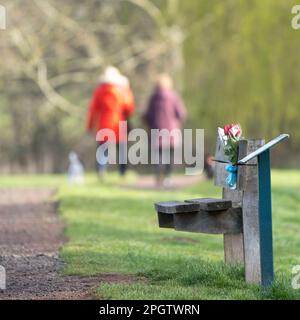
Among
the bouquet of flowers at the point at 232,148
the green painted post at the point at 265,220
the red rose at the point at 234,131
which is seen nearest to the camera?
the green painted post at the point at 265,220

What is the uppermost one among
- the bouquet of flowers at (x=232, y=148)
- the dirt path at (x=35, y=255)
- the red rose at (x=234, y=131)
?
the red rose at (x=234, y=131)

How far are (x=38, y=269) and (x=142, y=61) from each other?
899 inches

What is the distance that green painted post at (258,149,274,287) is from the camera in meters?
7.38

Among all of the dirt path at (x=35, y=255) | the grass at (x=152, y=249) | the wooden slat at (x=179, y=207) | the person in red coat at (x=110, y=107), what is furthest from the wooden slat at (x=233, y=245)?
the person in red coat at (x=110, y=107)

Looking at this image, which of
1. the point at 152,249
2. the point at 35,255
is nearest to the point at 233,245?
the point at 152,249

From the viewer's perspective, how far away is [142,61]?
102ft

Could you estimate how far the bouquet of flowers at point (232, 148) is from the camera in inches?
305

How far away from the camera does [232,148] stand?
7820mm

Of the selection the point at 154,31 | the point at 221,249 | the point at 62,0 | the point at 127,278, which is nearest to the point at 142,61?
the point at 154,31

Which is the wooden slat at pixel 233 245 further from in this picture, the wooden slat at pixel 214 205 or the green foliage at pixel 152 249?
the wooden slat at pixel 214 205

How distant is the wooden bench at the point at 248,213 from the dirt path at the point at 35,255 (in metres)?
0.86

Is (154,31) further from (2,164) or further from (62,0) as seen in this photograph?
(2,164)

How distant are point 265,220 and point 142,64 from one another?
24.4 m
